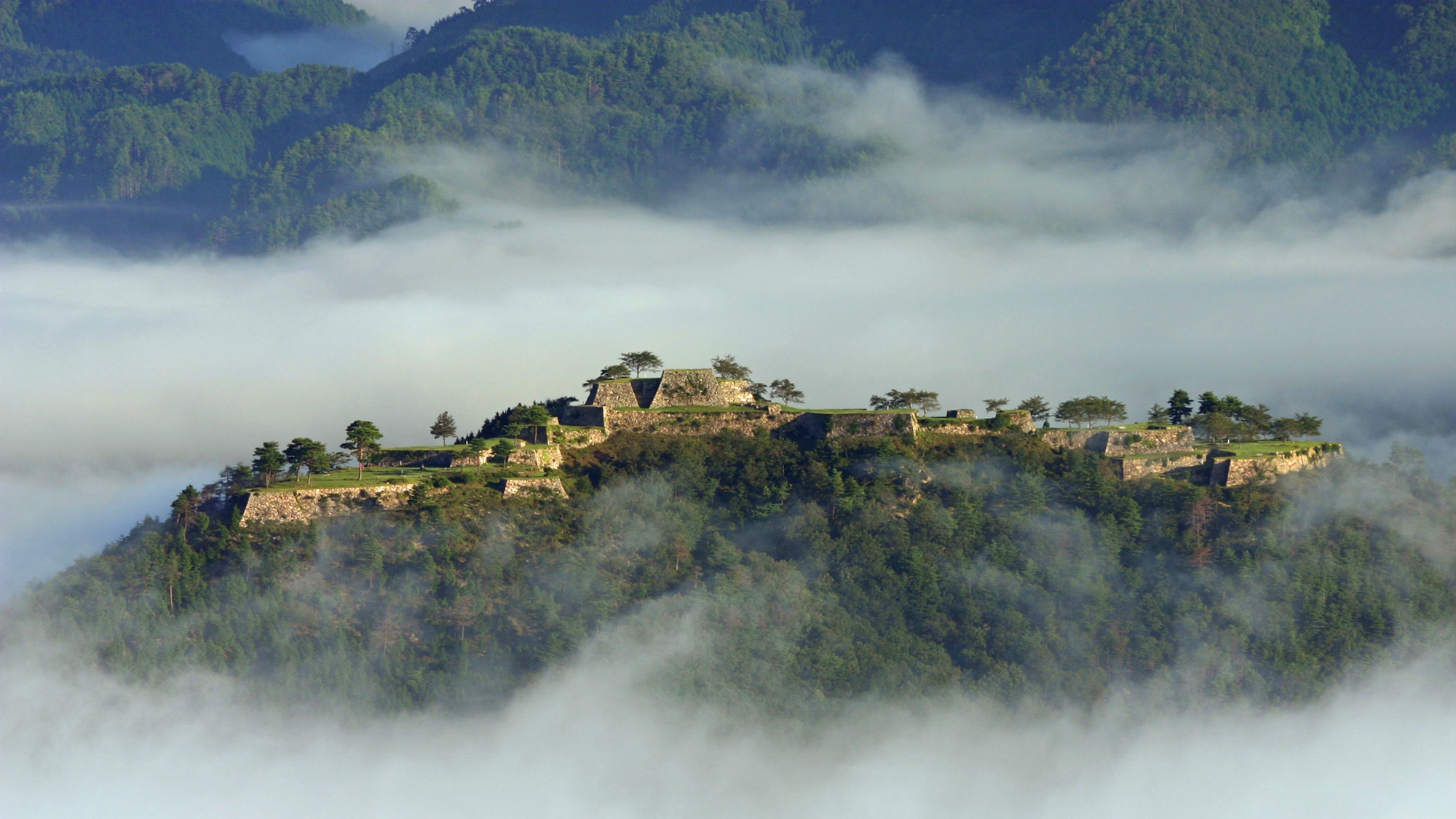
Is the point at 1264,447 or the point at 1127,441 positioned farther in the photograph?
the point at 1264,447

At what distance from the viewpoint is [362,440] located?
109 meters

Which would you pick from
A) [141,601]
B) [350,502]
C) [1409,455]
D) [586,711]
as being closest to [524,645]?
[586,711]

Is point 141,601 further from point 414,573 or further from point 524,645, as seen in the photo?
point 524,645

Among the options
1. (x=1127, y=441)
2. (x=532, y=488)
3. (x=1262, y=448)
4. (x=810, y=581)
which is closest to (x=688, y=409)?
(x=532, y=488)

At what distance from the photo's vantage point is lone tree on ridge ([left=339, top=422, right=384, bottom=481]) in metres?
109

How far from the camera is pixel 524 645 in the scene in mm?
104688

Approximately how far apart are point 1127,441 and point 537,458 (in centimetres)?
3938

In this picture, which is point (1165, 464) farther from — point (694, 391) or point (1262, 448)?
point (694, 391)

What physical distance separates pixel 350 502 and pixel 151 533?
38.0ft

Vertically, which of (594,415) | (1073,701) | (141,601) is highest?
(594,415)

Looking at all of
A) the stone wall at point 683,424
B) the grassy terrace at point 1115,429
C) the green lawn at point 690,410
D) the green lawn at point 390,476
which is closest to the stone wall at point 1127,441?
the grassy terrace at point 1115,429

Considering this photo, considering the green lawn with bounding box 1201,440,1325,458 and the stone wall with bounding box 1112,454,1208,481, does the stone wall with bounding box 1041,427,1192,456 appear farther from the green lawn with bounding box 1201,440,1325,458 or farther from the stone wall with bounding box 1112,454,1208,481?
the green lawn with bounding box 1201,440,1325,458

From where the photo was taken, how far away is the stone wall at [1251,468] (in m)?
116

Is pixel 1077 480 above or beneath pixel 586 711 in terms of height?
above
